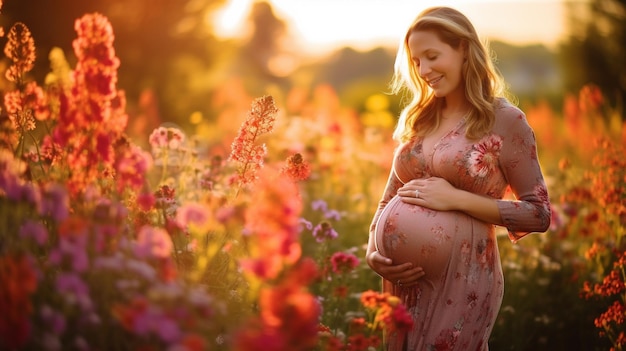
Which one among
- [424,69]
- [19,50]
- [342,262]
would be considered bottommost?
[342,262]

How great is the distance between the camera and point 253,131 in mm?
2688

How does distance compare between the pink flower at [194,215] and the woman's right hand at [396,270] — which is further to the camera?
the woman's right hand at [396,270]

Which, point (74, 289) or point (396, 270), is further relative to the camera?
point (396, 270)

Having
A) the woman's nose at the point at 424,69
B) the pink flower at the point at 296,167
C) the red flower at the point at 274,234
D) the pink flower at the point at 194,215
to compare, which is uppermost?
the woman's nose at the point at 424,69

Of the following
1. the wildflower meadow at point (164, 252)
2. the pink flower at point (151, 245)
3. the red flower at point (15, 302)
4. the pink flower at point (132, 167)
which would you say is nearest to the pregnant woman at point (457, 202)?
the wildflower meadow at point (164, 252)

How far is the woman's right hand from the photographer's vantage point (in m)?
2.67

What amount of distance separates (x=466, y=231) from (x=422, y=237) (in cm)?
19

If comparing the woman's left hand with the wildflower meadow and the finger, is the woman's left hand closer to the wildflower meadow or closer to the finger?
the finger

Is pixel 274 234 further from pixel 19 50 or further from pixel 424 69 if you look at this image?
pixel 19 50

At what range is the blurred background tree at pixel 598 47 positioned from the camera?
492 inches

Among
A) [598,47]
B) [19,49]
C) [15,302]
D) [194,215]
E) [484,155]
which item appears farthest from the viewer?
[598,47]

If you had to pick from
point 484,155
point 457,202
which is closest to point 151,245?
point 457,202

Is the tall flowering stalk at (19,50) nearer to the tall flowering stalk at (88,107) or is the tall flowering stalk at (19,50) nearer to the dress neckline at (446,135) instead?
the tall flowering stalk at (88,107)

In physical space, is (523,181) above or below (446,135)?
below
